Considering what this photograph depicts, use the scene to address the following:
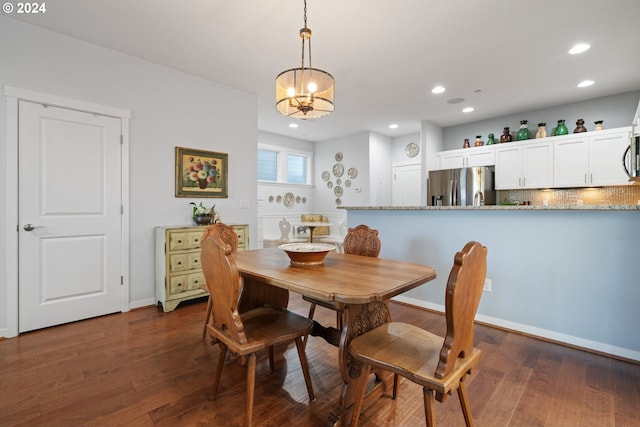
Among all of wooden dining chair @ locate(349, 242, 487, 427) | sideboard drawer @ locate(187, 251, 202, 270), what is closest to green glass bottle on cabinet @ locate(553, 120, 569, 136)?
wooden dining chair @ locate(349, 242, 487, 427)

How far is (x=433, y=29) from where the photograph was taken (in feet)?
8.86

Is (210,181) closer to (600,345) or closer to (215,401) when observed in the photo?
(215,401)

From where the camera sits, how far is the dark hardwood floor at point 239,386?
1.54 metres

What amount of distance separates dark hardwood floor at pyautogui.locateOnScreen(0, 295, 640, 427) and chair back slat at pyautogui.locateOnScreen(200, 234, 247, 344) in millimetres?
495

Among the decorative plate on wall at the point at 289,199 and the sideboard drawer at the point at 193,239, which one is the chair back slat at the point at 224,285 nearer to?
the sideboard drawer at the point at 193,239

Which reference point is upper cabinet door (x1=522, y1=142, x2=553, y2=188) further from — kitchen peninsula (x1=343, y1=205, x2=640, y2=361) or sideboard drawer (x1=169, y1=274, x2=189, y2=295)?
sideboard drawer (x1=169, y1=274, x2=189, y2=295)

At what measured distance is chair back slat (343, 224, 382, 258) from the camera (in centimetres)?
245

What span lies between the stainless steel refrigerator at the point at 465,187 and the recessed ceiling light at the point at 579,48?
6.91ft

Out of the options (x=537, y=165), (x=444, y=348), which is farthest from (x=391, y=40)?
(x=537, y=165)

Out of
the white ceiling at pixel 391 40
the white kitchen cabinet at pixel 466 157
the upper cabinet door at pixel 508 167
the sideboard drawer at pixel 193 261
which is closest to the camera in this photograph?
the white ceiling at pixel 391 40

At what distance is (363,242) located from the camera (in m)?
2.50

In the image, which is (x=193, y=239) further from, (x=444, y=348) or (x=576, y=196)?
(x=576, y=196)

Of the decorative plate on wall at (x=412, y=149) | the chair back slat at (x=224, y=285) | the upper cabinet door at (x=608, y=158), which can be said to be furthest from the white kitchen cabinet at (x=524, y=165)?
the chair back slat at (x=224, y=285)

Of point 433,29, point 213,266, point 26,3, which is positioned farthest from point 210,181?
point 433,29
